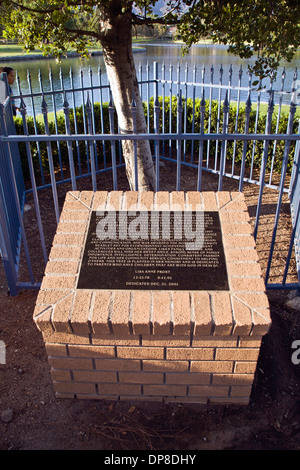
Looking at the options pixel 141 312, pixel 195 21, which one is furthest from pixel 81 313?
pixel 195 21

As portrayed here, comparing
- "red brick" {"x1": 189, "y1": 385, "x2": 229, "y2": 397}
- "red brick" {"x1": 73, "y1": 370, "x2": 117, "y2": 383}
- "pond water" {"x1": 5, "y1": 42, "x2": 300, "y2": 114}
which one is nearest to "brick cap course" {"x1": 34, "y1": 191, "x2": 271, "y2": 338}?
"red brick" {"x1": 73, "y1": 370, "x2": 117, "y2": 383}

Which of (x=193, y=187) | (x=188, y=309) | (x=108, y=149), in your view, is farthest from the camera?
(x=108, y=149)

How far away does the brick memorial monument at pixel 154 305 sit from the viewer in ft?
7.50

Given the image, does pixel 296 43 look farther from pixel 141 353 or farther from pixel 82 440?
pixel 82 440

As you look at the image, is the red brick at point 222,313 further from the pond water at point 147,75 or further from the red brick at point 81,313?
the pond water at point 147,75

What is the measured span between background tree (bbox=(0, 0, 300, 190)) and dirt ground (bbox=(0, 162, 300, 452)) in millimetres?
2787

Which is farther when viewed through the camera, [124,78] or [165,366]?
[124,78]

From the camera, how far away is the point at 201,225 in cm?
282

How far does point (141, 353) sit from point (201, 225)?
39.7 inches

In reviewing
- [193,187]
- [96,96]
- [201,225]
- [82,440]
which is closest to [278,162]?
[193,187]

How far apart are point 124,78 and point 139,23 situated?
2.33 ft

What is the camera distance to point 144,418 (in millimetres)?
2576

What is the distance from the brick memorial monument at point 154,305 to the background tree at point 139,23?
5.96ft

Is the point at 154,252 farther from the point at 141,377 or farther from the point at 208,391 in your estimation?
the point at 208,391
